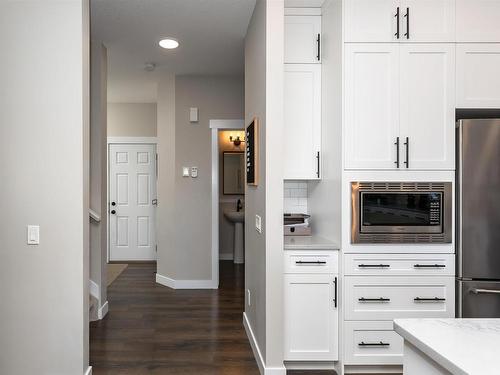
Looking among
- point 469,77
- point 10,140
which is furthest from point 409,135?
point 10,140

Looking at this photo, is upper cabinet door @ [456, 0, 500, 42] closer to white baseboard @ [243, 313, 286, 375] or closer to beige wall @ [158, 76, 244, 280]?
white baseboard @ [243, 313, 286, 375]

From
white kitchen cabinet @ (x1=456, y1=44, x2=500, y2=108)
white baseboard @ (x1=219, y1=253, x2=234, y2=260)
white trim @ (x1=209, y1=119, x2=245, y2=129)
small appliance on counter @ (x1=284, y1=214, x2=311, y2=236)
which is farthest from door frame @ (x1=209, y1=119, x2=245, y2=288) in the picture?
white kitchen cabinet @ (x1=456, y1=44, x2=500, y2=108)

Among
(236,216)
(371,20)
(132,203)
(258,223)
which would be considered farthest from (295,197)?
(132,203)

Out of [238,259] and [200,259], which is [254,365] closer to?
[200,259]

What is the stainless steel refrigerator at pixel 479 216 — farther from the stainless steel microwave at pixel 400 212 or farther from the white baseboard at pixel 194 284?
the white baseboard at pixel 194 284

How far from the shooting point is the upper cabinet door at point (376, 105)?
8.68ft

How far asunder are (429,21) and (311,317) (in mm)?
2111

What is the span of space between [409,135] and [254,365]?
1.93 m

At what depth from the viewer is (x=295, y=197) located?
3428 mm

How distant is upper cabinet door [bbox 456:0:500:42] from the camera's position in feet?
8.73

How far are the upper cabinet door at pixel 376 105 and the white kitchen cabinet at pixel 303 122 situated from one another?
16.7 inches

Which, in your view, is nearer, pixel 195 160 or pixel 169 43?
pixel 169 43

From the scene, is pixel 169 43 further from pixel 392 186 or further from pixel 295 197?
pixel 392 186

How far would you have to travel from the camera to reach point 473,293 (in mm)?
2605
